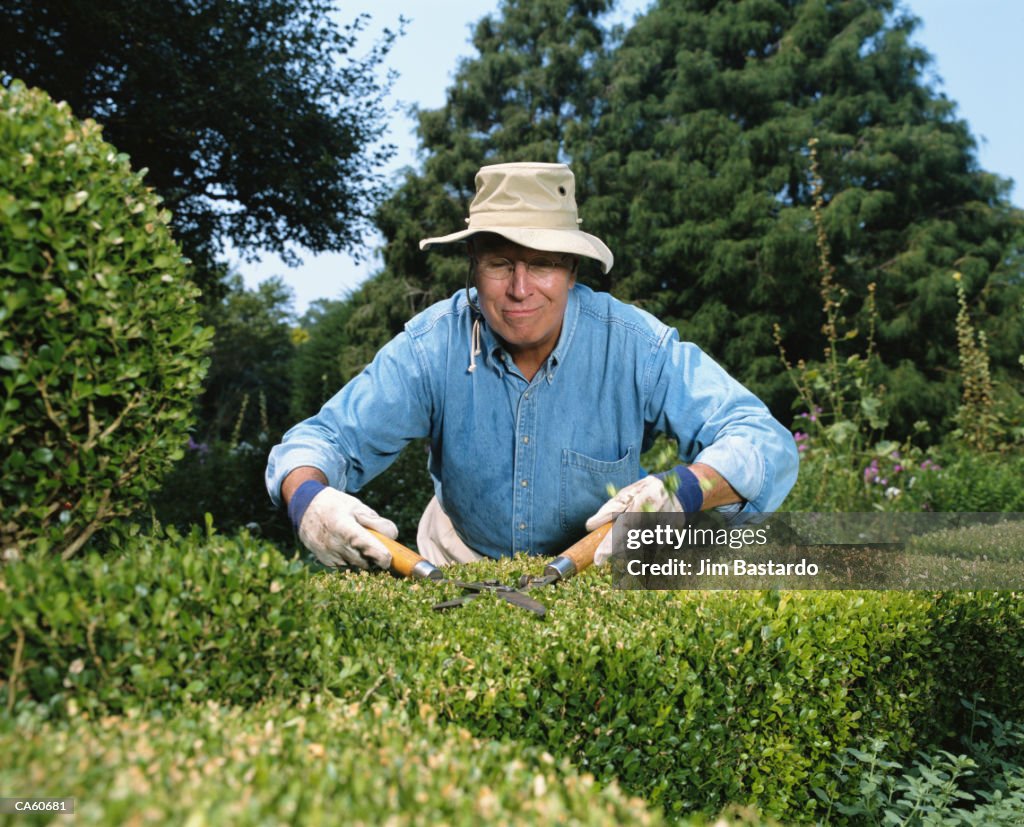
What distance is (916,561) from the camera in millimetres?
3980

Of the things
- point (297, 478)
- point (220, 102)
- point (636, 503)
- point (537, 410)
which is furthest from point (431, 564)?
point (220, 102)

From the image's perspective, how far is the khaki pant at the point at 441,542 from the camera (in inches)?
156

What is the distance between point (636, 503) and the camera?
9.99 ft

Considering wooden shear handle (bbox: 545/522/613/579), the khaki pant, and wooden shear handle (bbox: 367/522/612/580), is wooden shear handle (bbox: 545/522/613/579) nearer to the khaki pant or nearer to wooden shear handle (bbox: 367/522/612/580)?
wooden shear handle (bbox: 367/522/612/580)

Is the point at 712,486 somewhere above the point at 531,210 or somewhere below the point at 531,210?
below

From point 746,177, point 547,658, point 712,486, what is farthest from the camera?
point 746,177

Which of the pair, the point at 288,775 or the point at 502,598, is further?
the point at 502,598

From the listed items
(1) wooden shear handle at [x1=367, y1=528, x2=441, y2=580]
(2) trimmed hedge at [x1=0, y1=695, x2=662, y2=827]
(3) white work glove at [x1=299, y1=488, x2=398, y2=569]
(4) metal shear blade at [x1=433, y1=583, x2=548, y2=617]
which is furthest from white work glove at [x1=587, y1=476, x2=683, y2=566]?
(2) trimmed hedge at [x1=0, y1=695, x2=662, y2=827]

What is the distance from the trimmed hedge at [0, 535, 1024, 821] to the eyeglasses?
3.55 feet

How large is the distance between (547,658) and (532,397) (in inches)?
59.6

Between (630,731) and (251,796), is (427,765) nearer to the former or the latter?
(251,796)

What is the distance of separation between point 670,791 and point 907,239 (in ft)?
80.7

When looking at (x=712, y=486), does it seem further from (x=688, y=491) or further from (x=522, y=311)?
(x=522, y=311)

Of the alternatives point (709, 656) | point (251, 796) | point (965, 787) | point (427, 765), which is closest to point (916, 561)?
point (965, 787)
